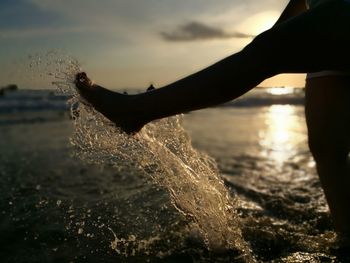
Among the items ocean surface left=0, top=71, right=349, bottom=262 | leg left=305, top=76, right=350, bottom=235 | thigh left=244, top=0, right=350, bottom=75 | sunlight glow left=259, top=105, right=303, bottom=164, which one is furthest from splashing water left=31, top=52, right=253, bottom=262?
sunlight glow left=259, top=105, right=303, bottom=164

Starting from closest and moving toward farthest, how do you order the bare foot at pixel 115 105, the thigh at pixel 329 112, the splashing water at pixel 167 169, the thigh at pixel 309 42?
the thigh at pixel 309 42 → the bare foot at pixel 115 105 → the thigh at pixel 329 112 → the splashing water at pixel 167 169

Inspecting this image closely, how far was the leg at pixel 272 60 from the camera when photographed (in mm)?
2043

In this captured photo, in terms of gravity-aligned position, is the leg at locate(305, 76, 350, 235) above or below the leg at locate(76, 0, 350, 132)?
below

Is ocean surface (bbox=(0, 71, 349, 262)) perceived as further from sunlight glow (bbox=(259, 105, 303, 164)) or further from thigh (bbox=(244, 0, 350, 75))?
sunlight glow (bbox=(259, 105, 303, 164))

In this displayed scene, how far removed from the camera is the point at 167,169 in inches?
127

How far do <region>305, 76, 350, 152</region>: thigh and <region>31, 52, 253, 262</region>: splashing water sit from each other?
30.2 inches

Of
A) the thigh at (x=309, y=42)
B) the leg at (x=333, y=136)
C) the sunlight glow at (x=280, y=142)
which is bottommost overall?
the sunlight glow at (x=280, y=142)

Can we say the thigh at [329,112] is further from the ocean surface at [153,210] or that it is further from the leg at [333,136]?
the ocean surface at [153,210]

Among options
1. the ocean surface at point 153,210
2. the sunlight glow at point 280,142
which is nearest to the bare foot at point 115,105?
the ocean surface at point 153,210

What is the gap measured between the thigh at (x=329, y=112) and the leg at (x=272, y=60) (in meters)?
0.53

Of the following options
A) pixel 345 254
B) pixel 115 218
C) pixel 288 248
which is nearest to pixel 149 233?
pixel 115 218

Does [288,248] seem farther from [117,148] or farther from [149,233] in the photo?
[117,148]

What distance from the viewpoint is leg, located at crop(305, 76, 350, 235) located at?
266 cm

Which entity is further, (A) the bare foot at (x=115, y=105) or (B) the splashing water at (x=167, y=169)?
(B) the splashing water at (x=167, y=169)
